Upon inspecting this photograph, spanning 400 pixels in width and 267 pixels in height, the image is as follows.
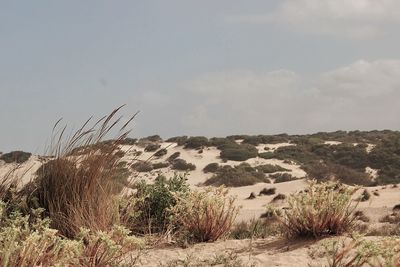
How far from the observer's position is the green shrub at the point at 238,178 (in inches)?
1090

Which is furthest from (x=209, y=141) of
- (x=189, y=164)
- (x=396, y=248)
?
(x=396, y=248)

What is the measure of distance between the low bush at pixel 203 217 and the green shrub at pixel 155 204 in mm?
428

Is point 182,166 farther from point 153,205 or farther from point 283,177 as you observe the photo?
point 153,205

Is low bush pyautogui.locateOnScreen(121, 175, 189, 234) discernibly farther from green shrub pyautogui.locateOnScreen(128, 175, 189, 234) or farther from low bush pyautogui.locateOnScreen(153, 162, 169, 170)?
low bush pyautogui.locateOnScreen(153, 162, 169, 170)

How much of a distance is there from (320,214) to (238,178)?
21.3 meters

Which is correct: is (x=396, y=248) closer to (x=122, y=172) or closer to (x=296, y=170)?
(x=122, y=172)

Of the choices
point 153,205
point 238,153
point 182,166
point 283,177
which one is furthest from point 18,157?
point 238,153

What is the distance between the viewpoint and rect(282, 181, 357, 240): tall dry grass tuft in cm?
679

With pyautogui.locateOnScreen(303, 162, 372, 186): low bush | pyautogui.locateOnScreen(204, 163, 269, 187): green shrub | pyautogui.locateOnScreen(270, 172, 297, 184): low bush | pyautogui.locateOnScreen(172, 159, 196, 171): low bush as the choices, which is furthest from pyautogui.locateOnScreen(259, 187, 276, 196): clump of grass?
pyautogui.locateOnScreen(172, 159, 196, 171): low bush

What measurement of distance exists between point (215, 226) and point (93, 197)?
5.40 ft

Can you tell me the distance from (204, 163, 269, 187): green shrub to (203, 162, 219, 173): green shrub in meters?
1.31

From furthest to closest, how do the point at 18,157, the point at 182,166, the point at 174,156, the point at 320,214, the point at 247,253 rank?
the point at 174,156, the point at 182,166, the point at 18,157, the point at 320,214, the point at 247,253

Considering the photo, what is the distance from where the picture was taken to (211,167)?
3494 cm

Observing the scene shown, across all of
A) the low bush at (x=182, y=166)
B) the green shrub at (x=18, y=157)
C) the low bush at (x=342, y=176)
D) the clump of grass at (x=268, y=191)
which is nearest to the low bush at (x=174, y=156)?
the low bush at (x=182, y=166)
